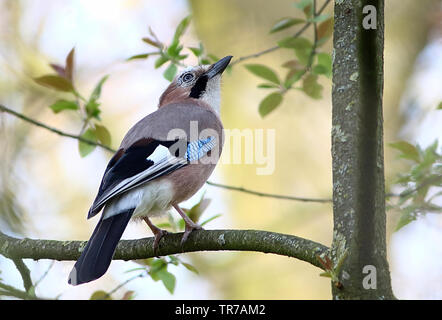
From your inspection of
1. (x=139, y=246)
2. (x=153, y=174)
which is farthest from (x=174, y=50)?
(x=139, y=246)

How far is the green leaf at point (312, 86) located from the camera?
182 inches

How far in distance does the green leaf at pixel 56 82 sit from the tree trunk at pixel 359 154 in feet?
7.21

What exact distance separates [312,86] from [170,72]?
42.8 inches

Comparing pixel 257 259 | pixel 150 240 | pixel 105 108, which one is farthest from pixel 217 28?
pixel 150 240

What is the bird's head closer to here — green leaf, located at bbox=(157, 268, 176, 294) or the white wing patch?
the white wing patch

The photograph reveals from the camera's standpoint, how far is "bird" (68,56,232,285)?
373 centimetres

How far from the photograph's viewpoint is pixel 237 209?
10.0 m

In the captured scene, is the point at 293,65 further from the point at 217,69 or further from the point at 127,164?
the point at 127,164

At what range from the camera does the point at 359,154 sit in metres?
2.72

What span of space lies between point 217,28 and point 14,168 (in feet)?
13.1

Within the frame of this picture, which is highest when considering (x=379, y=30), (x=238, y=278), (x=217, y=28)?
(x=217, y=28)

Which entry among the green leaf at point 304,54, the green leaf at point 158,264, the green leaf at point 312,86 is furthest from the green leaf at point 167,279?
the green leaf at point 304,54
